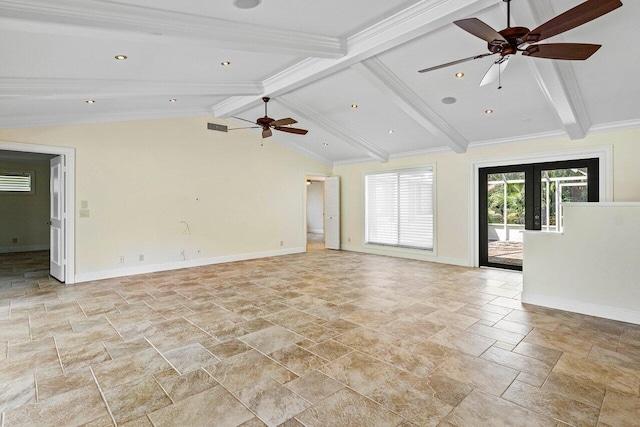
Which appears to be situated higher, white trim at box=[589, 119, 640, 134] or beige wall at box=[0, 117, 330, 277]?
white trim at box=[589, 119, 640, 134]

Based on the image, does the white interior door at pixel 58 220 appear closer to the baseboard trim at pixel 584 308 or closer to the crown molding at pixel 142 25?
the crown molding at pixel 142 25

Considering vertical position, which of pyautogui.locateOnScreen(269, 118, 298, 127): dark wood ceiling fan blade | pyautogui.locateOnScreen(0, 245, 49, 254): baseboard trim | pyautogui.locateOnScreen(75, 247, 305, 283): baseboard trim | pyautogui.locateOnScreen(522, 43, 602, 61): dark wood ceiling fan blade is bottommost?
pyautogui.locateOnScreen(75, 247, 305, 283): baseboard trim

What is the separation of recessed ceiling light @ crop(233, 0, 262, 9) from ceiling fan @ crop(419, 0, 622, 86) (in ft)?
5.64

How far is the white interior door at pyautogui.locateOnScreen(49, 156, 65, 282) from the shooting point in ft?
18.0

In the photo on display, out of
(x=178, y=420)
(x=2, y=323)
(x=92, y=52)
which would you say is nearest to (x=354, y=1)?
(x=92, y=52)

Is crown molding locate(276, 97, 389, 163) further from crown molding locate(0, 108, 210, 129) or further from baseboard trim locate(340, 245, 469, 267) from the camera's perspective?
baseboard trim locate(340, 245, 469, 267)

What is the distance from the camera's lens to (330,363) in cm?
271

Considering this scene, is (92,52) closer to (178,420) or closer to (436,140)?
(178,420)

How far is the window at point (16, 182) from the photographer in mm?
8570

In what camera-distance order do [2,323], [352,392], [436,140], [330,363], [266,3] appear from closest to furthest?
[352,392] → [330,363] → [266,3] → [2,323] → [436,140]

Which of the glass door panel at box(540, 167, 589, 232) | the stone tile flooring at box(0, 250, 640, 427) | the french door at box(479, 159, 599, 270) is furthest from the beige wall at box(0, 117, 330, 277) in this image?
the glass door panel at box(540, 167, 589, 232)

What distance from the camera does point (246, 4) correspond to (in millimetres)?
2936

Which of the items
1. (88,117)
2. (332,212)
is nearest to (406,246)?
(332,212)

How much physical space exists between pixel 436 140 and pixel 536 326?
172 inches
